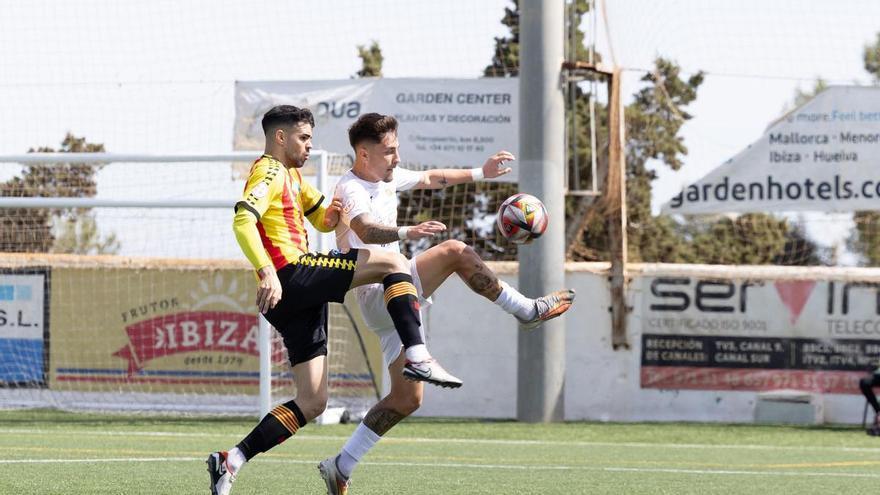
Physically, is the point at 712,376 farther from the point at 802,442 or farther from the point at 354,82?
the point at 354,82

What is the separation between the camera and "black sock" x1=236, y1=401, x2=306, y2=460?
7.07 m

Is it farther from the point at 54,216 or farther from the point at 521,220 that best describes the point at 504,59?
the point at 521,220

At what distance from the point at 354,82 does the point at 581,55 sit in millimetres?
5281

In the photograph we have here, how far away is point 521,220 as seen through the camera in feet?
26.4

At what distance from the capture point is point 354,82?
19.3 meters

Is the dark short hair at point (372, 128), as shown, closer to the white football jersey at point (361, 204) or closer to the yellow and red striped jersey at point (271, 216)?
the white football jersey at point (361, 204)

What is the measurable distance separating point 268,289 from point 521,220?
1946 millimetres

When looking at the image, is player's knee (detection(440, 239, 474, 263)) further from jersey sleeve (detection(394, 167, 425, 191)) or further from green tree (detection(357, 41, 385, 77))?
green tree (detection(357, 41, 385, 77))

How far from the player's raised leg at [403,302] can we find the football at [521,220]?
1008mm

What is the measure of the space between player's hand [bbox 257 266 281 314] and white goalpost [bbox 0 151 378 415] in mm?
11229

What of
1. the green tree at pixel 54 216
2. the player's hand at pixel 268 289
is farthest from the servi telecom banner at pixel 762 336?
the player's hand at pixel 268 289

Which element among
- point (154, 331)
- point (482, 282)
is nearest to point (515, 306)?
point (482, 282)

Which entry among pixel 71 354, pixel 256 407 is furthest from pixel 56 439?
pixel 71 354

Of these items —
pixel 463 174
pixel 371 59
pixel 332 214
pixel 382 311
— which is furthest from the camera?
pixel 371 59
